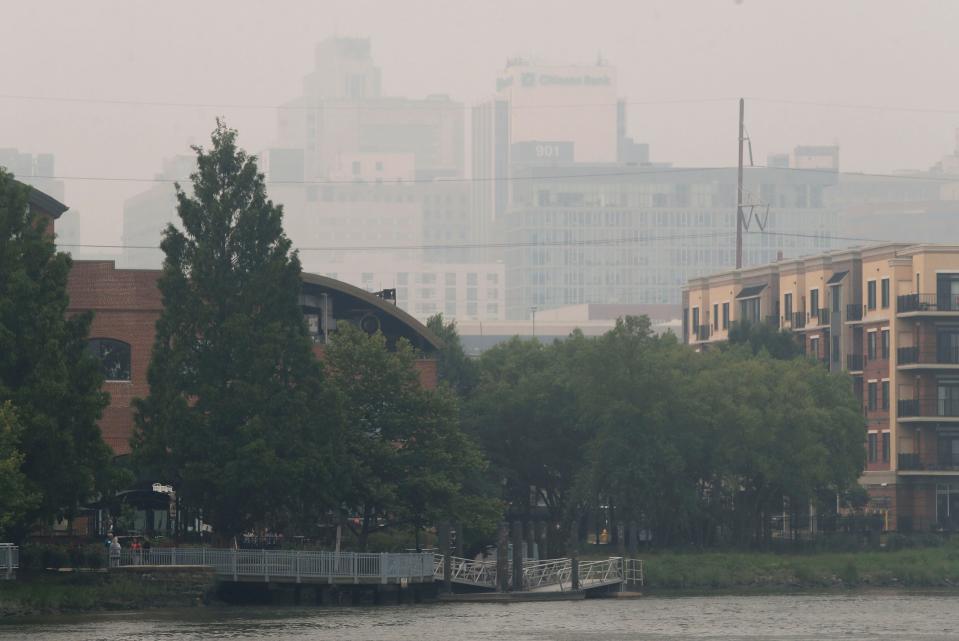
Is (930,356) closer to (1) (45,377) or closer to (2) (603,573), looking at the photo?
(2) (603,573)

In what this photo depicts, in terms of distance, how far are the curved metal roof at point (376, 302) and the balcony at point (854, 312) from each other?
45.7 meters

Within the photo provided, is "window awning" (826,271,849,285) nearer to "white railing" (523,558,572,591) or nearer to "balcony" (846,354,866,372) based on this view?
"balcony" (846,354,866,372)

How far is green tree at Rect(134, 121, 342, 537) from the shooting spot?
76.8 meters

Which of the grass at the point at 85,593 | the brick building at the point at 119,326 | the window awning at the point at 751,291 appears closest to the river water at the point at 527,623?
the grass at the point at 85,593

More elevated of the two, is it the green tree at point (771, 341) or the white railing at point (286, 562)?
the green tree at point (771, 341)

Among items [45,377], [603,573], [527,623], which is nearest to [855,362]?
[603,573]

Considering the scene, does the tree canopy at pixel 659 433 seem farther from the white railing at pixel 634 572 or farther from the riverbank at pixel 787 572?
the white railing at pixel 634 572

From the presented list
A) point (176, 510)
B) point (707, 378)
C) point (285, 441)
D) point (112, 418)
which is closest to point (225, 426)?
point (285, 441)

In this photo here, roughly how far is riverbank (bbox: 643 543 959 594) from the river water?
49.8ft

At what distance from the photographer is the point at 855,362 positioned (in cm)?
14338

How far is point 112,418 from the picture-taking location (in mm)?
89688

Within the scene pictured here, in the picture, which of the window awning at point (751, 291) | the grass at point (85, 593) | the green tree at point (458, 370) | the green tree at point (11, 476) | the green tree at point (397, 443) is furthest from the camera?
the window awning at point (751, 291)

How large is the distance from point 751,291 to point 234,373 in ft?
284

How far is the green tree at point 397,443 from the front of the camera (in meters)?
84.5
